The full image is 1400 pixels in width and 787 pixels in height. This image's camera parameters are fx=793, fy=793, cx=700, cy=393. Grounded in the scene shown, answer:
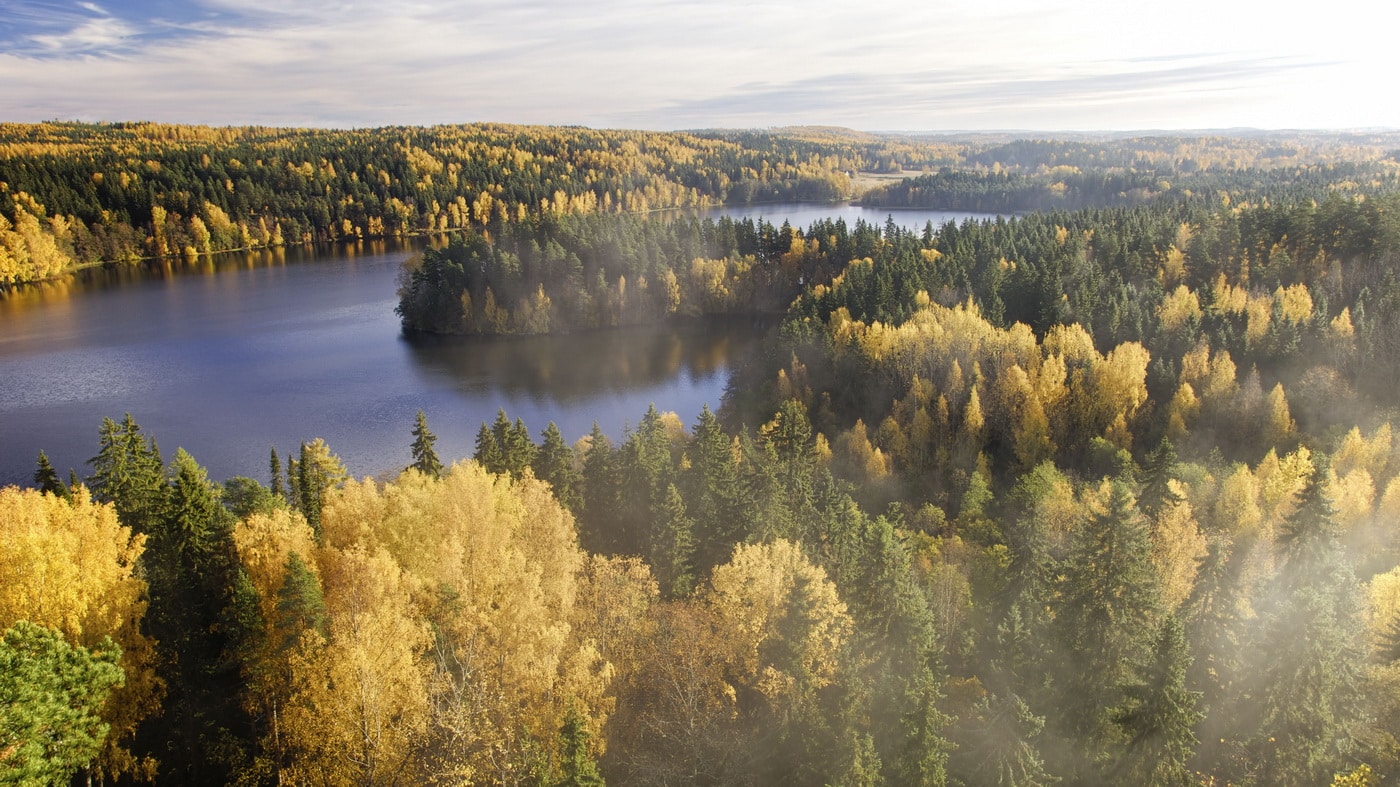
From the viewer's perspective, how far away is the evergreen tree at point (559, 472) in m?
30.8

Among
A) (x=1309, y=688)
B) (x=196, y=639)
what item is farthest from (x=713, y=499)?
(x=1309, y=688)

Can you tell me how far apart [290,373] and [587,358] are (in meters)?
23.2

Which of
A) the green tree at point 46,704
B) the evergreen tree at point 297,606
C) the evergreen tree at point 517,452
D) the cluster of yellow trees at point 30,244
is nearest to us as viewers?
the green tree at point 46,704

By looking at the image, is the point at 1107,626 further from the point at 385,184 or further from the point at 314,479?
the point at 385,184

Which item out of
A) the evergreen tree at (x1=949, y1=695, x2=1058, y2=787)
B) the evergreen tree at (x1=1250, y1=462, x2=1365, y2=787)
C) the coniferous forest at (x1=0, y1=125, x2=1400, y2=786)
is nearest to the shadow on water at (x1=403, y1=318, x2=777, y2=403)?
the coniferous forest at (x1=0, y1=125, x2=1400, y2=786)

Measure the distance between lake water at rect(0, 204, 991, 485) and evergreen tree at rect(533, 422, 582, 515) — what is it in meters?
14.7

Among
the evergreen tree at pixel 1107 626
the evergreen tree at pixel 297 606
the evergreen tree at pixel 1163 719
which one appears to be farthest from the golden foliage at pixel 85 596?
the evergreen tree at pixel 1163 719

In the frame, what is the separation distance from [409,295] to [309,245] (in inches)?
2635

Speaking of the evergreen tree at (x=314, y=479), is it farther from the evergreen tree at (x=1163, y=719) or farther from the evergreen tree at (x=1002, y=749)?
the evergreen tree at (x=1163, y=719)

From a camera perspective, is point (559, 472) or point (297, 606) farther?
point (559, 472)

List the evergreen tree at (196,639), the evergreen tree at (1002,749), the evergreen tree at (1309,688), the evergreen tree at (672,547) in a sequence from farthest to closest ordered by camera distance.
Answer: the evergreen tree at (672,547) → the evergreen tree at (196,639) → the evergreen tree at (1309,688) → the evergreen tree at (1002,749)

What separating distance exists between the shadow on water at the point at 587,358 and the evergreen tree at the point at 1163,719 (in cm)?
4527

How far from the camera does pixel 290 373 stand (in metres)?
61.8

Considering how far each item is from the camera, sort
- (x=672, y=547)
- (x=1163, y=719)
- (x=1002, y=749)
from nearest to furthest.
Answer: (x=1163, y=719)
(x=1002, y=749)
(x=672, y=547)
